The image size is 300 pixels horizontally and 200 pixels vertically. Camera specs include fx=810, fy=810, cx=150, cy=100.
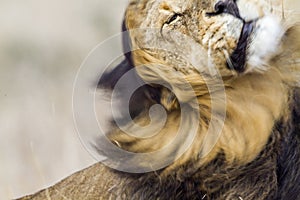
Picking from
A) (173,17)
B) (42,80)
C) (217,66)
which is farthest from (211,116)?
(42,80)

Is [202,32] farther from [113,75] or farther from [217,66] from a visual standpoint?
[113,75]

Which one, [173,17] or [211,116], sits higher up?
[173,17]

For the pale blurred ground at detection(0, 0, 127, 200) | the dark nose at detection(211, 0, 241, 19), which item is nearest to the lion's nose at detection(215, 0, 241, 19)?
the dark nose at detection(211, 0, 241, 19)

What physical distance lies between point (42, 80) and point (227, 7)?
1.58 meters

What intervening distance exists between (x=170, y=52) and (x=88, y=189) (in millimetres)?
369

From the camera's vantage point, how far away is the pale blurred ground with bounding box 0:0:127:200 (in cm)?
248

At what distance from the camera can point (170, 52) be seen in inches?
63.1

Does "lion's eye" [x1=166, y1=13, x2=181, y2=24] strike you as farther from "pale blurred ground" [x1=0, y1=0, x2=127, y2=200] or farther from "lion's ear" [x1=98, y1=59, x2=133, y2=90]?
"pale blurred ground" [x1=0, y1=0, x2=127, y2=200]

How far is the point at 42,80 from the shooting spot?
3.05m

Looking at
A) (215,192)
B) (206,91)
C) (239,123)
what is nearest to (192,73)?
(206,91)

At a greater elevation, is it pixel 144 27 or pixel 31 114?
pixel 144 27

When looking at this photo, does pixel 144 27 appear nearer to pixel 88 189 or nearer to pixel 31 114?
pixel 88 189

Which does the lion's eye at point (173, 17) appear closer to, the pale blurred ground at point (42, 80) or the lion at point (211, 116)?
the lion at point (211, 116)

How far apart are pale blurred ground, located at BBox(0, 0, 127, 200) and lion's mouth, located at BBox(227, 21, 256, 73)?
1.80ft
